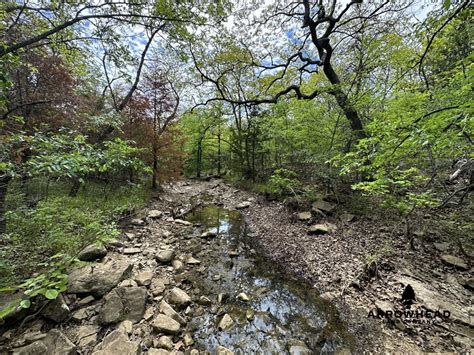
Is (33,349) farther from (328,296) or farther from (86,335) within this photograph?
(328,296)

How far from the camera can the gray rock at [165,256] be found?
4.33 meters

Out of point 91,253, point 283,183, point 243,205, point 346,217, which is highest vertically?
point 283,183

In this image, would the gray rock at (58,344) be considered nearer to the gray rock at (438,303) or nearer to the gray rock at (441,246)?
the gray rock at (438,303)

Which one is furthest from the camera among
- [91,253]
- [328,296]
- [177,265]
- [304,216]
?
[304,216]

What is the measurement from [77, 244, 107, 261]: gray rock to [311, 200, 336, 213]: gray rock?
600 centimetres

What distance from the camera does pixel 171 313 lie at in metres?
2.92

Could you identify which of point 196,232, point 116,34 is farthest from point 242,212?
point 116,34

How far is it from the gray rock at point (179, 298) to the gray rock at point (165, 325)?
1.24 ft

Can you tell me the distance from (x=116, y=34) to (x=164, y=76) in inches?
265

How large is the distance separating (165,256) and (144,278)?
2.65 ft

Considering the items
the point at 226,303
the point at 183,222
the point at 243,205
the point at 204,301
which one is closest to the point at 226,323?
the point at 226,303

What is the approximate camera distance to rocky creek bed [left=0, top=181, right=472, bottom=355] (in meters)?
2.45

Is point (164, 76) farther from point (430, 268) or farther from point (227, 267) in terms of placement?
point (430, 268)

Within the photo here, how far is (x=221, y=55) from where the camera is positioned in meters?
9.17
